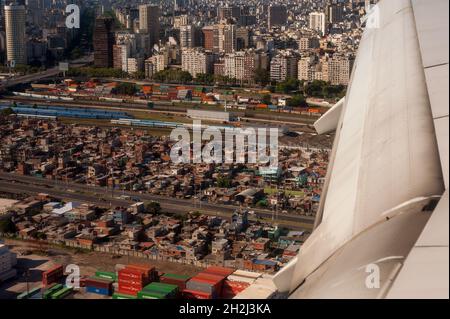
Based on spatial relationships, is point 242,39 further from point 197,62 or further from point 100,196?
point 100,196

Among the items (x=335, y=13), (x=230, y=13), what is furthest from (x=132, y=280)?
(x=230, y=13)

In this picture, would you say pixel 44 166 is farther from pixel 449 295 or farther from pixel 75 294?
pixel 449 295

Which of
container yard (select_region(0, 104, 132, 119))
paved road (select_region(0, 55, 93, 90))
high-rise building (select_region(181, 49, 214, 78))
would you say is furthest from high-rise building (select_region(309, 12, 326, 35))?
container yard (select_region(0, 104, 132, 119))

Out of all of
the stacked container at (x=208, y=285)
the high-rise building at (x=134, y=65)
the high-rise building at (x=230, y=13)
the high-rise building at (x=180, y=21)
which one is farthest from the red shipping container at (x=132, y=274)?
the high-rise building at (x=230, y=13)

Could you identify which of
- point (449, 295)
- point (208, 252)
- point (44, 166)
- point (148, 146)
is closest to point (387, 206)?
point (449, 295)

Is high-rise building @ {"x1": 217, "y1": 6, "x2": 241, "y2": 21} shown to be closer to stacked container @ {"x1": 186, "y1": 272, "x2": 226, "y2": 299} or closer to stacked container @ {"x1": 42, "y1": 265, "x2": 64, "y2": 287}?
stacked container @ {"x1": 42, "y1": 265, "x2": 64, "y2": 287}
